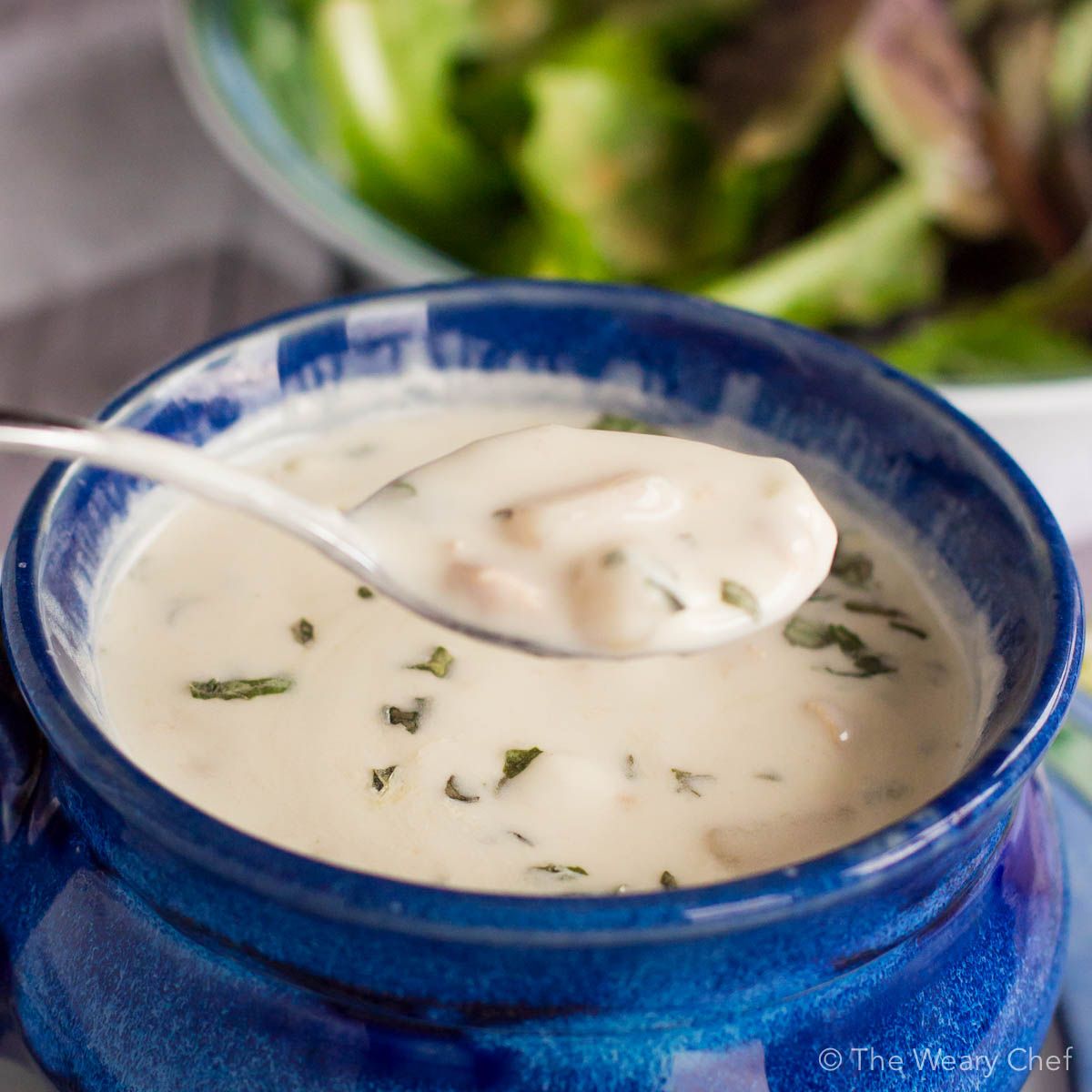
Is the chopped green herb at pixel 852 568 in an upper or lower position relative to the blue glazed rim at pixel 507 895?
lower

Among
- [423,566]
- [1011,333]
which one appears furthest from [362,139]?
[423,566]

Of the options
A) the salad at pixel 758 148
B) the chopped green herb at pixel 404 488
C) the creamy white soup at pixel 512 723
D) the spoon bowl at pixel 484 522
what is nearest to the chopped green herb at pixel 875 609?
the creamy white soup at pixel 512 723

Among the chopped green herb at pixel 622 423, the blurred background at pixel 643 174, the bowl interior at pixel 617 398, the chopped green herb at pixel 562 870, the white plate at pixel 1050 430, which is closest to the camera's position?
the chopped green herb at pixel 562 870

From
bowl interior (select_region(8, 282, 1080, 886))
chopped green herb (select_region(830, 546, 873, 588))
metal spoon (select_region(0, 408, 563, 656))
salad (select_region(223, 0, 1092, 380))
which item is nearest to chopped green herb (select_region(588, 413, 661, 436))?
bowl interior (select_region(8, 282, 1080, 886))

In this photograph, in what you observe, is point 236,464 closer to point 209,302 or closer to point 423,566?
point 423,566

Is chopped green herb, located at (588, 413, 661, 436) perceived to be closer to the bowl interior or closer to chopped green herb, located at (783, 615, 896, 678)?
the bowl interior

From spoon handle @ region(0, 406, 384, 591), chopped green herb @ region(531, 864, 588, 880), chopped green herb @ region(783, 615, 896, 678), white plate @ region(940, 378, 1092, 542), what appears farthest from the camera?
white plate @ region(940, 378, 1092, 542)

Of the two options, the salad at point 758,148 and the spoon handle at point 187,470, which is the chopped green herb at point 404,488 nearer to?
the spoon handle at point 187,470
